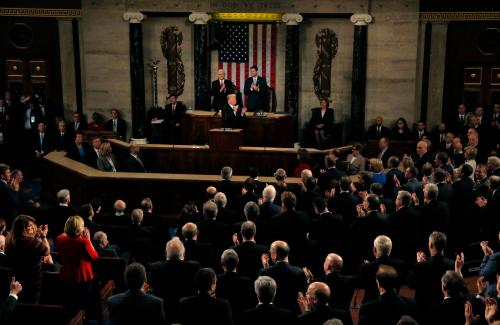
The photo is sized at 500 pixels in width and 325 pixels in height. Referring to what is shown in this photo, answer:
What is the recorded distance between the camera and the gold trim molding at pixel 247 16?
16500 mm

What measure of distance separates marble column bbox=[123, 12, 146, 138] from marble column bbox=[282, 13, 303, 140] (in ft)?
12.2

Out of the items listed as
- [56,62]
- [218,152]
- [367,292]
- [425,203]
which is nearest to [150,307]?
[367,292]

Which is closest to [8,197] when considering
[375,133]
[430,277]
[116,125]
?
[430,277]

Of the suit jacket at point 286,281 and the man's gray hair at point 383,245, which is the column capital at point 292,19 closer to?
the man's gray hair at point 383,245

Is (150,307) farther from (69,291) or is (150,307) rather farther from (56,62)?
(56,62)

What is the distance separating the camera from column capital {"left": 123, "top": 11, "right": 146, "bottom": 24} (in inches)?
658

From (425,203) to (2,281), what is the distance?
500cm

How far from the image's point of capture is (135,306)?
555 cm

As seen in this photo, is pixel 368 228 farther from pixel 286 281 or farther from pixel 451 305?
pixel 451 305

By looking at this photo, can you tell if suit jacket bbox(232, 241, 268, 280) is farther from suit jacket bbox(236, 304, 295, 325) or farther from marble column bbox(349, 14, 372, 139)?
marble column bbox(349, 14, 372, 139)

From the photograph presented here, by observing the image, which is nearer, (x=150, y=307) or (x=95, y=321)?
(x=150, y=307)

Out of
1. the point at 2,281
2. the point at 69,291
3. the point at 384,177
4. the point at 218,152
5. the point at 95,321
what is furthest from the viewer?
the point at 218,152

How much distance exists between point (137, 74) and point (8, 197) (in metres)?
7.72

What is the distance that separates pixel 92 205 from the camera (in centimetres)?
872
